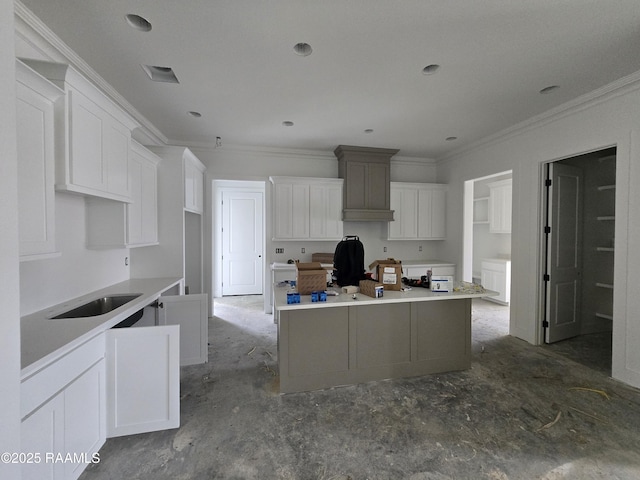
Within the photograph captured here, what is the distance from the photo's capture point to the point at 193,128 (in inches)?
152

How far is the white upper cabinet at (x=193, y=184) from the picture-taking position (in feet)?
11.9

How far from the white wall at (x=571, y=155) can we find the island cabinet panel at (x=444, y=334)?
138 cm

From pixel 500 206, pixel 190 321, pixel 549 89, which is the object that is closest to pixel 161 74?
pixel 190 321

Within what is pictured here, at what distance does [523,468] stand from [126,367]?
2.62m

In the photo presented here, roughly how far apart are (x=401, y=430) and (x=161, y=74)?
367 cm

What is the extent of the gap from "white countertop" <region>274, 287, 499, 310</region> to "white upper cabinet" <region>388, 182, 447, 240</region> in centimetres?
246

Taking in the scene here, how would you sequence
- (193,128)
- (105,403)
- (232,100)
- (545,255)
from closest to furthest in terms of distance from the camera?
(105,403) < (232,100) < (545,255) < (193,128)

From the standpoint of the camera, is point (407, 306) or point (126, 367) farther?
point (407, 306)

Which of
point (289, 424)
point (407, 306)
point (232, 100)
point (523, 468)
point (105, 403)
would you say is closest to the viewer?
point (523, 468)

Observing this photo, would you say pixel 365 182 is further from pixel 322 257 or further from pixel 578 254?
pixel 578 254

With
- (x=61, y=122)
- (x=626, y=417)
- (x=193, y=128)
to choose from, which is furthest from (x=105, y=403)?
(x=626, y=417)

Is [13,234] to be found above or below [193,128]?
below

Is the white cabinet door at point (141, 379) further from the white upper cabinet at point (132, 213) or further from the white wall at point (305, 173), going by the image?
the white wall at point (305, 173)

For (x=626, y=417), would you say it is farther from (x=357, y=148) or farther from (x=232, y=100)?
(x=232, y=100)
